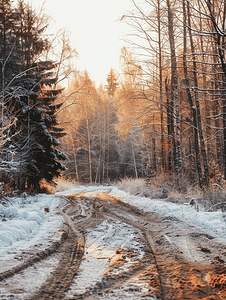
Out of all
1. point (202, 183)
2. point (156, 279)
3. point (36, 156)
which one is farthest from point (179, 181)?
point (156, 279)

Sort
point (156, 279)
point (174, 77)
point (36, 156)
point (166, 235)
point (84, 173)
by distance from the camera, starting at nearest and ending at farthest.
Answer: point (156, 279), point (166, 235), point (174, 77), point (36, 156), point (84, 173)

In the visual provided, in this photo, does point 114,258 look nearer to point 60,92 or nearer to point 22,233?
point 22,233

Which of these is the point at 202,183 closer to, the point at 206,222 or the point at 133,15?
the point at 206,222

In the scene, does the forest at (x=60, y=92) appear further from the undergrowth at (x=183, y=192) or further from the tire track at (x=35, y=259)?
the tire track at (x=35, y=259)

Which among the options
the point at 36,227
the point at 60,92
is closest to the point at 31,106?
the point at 60,92

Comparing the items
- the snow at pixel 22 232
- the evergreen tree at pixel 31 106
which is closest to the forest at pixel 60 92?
the evergreen tree at pixel 31 106

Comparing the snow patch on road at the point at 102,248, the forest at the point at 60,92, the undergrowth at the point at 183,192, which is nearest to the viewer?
the snow patch on road at the point at 102,248

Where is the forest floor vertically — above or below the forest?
below

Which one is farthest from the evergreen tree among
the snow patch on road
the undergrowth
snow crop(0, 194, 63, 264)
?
the snow patch on road

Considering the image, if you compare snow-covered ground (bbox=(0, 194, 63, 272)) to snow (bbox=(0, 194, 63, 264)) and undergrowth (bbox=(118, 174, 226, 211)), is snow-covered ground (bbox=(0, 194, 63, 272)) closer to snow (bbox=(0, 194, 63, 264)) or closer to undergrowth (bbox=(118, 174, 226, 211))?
snow (bbox=(0, 194, 63, 264))

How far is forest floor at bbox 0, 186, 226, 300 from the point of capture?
8.57ft

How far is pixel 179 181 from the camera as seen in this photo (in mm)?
11539

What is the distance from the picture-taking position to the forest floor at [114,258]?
261 cm

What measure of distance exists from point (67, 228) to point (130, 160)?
98.2 feet
